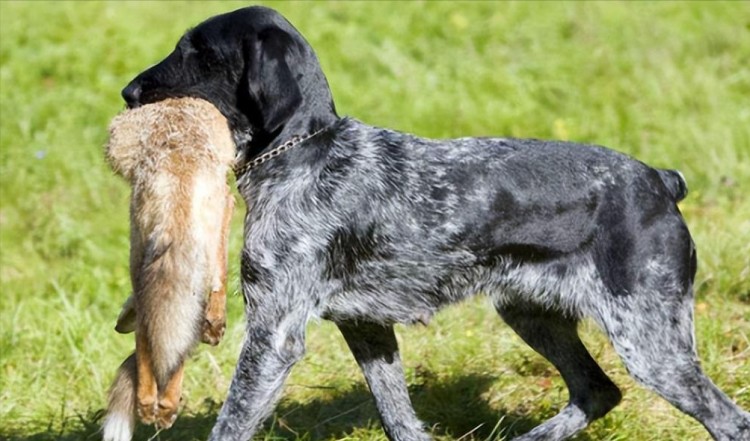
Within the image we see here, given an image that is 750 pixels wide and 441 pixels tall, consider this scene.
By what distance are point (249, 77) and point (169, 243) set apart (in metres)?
0.85

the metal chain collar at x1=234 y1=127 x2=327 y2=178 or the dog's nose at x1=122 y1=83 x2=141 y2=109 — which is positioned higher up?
the dog's nose at x1=122 y1=83 x2=141 y2=109

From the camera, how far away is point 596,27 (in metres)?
12.0

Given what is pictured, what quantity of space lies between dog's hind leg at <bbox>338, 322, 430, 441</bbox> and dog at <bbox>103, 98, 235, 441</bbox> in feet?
2.58

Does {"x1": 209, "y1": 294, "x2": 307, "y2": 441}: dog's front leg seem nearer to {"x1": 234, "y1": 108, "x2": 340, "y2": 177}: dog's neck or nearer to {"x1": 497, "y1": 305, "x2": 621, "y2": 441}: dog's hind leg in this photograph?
{"x1": 234, "y1": 108, "x2": 340, "y2": 177}: dog's neck

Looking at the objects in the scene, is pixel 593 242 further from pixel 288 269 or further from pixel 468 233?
pixel 288 269

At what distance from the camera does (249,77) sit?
515 centimetres

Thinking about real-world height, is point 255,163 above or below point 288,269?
above

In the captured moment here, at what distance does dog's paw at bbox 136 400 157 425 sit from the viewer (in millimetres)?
4875

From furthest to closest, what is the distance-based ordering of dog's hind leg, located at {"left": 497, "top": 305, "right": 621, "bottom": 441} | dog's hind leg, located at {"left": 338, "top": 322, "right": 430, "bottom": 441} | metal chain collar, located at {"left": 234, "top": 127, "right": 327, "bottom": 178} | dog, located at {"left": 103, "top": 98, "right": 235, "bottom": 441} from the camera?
dog's hind leg, located at {"left": 497, "top": 305, "right": 621, "bottom": 441}, dog's hind leg, located at {"left": 338, "top": 322, "right": 430, "bottom": 441}, metal chain collar, located at {"left": 234, "top": 127, "right": 327, "bottom": 178}, dog, located at {"left": 103, "top": 98, "right": 235, "bottom": 441}

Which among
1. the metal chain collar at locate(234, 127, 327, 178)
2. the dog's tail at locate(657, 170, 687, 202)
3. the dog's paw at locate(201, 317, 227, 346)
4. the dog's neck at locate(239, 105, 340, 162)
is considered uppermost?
the dog's neck at locate(239, 105, 340, 162)

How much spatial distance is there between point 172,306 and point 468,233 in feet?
4.16

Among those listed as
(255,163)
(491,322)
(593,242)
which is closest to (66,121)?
(491,322)

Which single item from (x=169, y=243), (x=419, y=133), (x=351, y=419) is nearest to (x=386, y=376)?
(x=351, y=419)

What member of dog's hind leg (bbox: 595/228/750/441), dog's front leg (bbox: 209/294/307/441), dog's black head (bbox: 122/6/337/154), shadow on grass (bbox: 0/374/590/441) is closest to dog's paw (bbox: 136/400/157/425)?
dog's front leg (bbox: 209/294/307/441)
